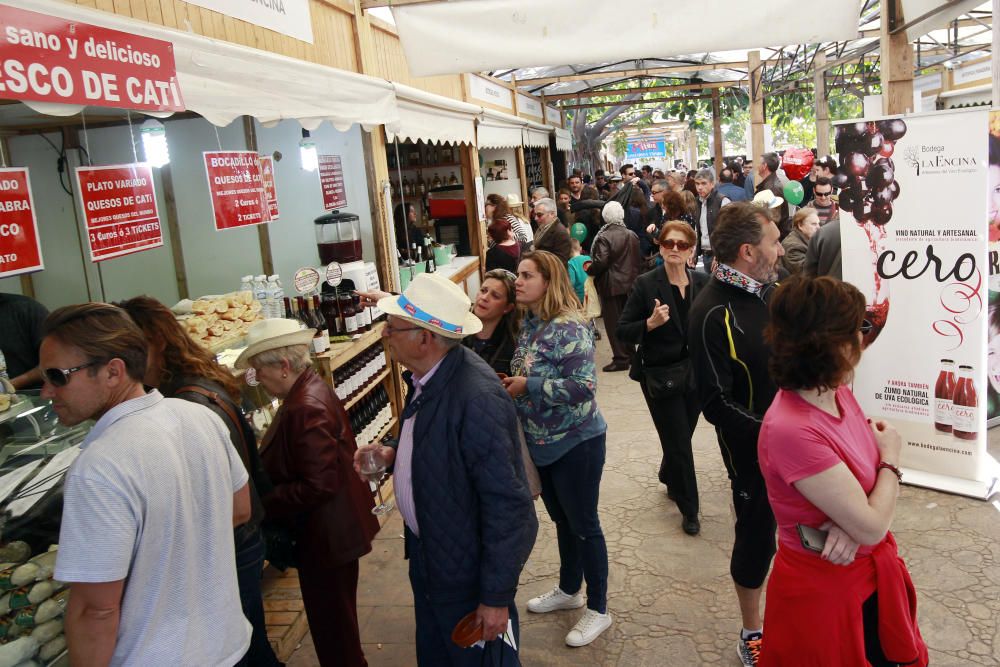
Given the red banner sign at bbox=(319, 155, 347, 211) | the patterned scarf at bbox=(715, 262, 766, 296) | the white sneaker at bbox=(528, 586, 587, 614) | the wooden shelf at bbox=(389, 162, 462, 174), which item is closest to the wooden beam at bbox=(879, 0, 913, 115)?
the patterned scarf at bbox=(715, 262, 766, 296)

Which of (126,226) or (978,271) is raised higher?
(126,226)

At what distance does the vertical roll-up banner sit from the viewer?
4.63 meters

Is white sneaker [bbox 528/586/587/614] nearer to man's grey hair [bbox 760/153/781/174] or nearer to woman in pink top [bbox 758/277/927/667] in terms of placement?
woman in pink top [bbox 758/277/927/667]

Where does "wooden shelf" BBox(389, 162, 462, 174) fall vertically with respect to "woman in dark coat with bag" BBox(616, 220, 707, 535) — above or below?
above

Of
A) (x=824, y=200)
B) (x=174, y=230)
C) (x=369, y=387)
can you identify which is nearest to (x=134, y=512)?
(x=369, y=387)

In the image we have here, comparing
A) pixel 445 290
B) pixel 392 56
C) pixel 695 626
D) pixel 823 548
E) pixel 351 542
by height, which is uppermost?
pixel 392 56

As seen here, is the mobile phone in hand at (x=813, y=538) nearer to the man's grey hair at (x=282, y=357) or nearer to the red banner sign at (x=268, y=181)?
the man's grey hair at (x=282, y=357)

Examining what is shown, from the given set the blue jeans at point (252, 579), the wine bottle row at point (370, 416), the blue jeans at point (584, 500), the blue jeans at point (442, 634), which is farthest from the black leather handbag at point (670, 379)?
the blue jeans at point (252, 579)

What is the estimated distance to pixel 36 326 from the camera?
448 cm

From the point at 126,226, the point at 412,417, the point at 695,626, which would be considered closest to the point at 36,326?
the point at 126,226

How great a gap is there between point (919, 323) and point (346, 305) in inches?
139

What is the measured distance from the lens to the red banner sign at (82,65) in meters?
2.52

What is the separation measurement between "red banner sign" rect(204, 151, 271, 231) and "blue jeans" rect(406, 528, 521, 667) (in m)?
2.57

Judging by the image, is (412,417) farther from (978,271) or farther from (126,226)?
(978,271)
